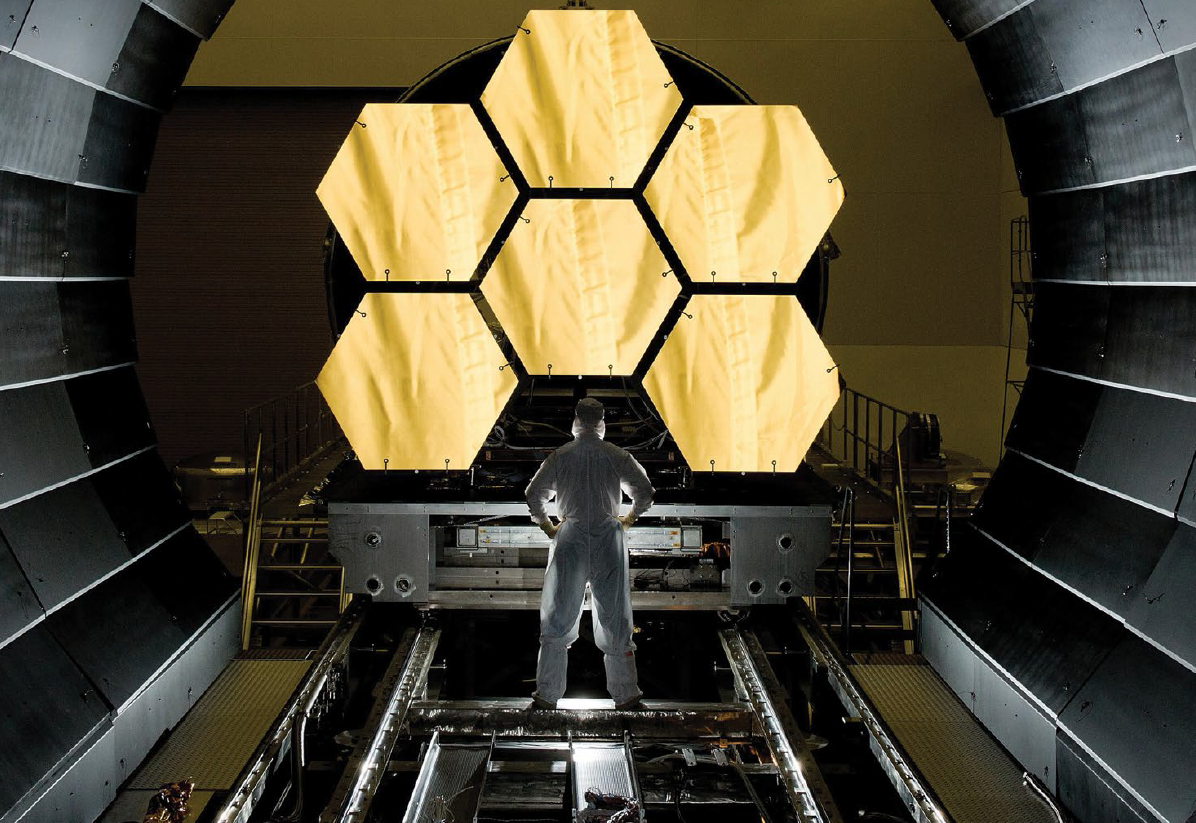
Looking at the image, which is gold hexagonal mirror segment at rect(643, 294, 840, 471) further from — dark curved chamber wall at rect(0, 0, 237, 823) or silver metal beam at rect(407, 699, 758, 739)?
dark curved chamber wall at rect(0, 0, 237, 823)

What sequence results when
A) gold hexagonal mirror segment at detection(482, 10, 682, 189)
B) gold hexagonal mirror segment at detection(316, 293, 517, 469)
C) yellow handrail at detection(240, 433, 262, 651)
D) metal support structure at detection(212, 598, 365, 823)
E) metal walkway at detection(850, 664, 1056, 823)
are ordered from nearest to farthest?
metal support structure at detection(212, 598, 365, 823)
metal walkway at detection(850, 664, 1056, 823)
gold hexagonal mirror segment at detection(482, 10, 682, 189)
gold hexagonal mirror segment at detection(316, 293, 517, 469)
yellow handrail at detection(240, 433, 262, 651)

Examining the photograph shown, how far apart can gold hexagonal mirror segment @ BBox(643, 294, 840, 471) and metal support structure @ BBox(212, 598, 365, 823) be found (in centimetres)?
208

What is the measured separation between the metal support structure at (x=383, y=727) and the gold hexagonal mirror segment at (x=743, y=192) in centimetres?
247

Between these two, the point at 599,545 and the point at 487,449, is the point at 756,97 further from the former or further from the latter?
the point at 599,545

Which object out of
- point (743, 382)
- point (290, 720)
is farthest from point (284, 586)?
point (743, 382)

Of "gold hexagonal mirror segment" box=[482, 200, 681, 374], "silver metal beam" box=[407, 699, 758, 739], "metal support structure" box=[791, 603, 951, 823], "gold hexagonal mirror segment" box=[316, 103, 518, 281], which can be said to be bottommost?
"silver metal beam" box=[407, 699, 758, 739]

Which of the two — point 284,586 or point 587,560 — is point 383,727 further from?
point 284,586

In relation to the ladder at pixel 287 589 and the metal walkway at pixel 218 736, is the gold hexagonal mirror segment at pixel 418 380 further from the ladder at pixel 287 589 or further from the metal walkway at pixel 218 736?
the metal walkway at pixel 218 736

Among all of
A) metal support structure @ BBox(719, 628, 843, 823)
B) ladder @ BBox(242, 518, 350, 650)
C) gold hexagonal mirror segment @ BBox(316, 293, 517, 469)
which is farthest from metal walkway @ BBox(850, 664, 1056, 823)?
ladder @ BBox(242, 518, 350, 650)

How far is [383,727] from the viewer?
4.28 meters

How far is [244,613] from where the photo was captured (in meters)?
5.79

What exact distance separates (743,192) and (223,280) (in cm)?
861

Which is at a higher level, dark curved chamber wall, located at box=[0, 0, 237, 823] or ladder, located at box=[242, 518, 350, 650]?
dark curved chamber wall, located at box=[0, 0, 237, 823]

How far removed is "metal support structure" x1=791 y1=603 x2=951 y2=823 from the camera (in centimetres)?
361
